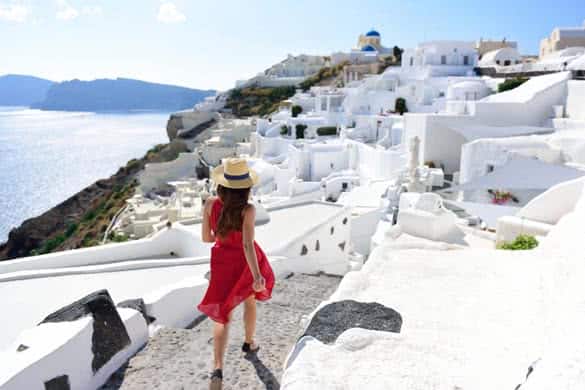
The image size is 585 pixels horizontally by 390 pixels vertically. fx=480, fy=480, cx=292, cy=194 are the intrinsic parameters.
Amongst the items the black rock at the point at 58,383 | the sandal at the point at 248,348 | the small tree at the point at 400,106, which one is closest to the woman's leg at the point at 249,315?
the sandal at the point at 248,348

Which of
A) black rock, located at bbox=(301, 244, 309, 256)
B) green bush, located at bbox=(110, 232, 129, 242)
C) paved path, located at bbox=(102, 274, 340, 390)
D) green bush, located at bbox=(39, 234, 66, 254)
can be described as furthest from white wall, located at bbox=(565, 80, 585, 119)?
green bush, located at bbox=(39, 234, 66, 254)

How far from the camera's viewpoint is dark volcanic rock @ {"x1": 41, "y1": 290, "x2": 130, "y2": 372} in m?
3.39

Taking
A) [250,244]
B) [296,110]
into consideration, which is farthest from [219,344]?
[296,110]

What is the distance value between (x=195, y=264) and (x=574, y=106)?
1817 cm

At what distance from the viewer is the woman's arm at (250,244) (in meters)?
3.17

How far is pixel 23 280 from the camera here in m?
5.70

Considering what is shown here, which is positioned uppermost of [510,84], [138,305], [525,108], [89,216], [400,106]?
[510,84]

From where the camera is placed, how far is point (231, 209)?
127 inches

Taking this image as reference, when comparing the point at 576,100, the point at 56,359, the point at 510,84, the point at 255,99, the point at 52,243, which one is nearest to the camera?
the point at 56,359

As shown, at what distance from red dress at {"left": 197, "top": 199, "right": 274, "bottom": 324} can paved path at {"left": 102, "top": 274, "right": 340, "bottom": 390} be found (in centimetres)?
49

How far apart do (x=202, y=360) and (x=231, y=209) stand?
50.6 inches

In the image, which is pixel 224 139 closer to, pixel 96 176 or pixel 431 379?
pixel 96 176

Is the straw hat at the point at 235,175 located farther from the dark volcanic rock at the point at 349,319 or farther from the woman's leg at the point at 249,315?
the dark volcanic rock at the point at 349,319

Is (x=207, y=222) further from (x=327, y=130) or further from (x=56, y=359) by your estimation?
(x=327, y=130)
